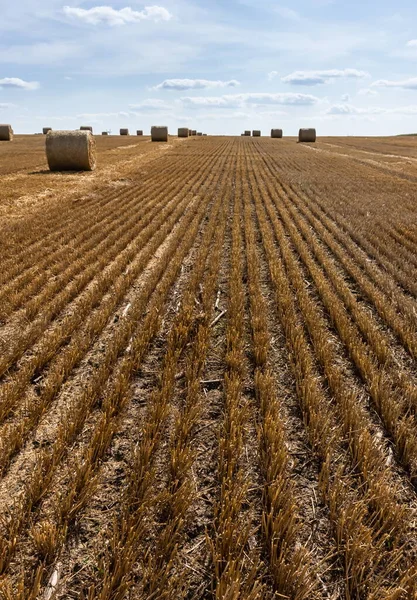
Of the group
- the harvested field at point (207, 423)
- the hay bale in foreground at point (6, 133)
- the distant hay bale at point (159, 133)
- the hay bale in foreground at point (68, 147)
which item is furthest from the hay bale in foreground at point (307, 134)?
the harvested field at point (207, 423)

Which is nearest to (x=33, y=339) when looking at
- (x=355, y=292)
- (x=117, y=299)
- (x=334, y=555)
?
(x=117, y=299)

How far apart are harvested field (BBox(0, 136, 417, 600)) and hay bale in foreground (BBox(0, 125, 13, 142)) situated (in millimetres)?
41823

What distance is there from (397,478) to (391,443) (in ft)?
1.19

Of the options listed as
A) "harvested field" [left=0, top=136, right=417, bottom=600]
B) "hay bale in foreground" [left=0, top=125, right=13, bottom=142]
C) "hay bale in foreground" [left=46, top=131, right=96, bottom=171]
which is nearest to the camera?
"harvested field" [left=0, top=136, right=417, bottom=600]

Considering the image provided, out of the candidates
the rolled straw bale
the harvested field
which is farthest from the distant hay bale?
the harvested field

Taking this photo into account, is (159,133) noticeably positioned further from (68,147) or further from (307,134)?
(68,147)

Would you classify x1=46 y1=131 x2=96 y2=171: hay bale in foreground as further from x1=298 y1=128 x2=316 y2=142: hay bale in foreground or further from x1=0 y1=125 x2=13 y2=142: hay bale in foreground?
x1=298 y1=128 x2=316 y2=142: hay bale in foreground

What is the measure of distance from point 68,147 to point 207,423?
1843cm

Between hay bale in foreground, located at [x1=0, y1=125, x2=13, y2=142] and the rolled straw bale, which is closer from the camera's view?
hay bale in foreground, located at [x1=0, y1=125, x2=13, y2=142]

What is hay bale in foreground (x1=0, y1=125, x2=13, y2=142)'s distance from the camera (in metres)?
42.1

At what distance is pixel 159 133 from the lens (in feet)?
147

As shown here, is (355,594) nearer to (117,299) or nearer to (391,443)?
(391,443)

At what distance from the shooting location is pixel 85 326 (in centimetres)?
500

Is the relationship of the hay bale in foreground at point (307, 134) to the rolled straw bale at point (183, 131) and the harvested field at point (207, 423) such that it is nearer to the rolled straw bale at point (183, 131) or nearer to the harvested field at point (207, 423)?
the rolled straw bale at point (183, 131)
